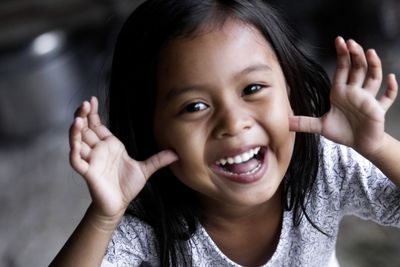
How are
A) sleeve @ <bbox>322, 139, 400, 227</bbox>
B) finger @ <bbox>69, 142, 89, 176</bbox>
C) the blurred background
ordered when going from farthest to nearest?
the blurred background → sleeve @ <bbox>322, 139, 400, 227</bbox> → finger @ <bbox>69, 142, 89, 176</bbox>

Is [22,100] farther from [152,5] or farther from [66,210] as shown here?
[152,5]

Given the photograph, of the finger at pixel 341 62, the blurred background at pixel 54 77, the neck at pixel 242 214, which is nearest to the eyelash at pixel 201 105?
the finger at pixel 341 62

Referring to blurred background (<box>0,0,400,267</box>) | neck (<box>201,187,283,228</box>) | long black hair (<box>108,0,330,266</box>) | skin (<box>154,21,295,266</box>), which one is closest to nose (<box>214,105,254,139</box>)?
skin (<box>154,21,295,266</box>)

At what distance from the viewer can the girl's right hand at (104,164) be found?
2.57 feet

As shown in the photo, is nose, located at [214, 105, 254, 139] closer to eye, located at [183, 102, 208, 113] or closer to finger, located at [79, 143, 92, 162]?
eye, located at [183, 102, 208, 113]

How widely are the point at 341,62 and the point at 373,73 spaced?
5 cm

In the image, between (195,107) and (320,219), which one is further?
(320,219)

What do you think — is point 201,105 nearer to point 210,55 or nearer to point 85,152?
point 210,55

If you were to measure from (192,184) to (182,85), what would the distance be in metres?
0.16

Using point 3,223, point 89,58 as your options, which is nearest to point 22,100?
point 89,58

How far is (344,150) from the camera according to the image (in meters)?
0.98

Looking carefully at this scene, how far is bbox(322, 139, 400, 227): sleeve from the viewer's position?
0.92m

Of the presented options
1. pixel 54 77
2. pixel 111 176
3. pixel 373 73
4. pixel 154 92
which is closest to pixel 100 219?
pixel 111 176

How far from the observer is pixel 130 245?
3.13ft
